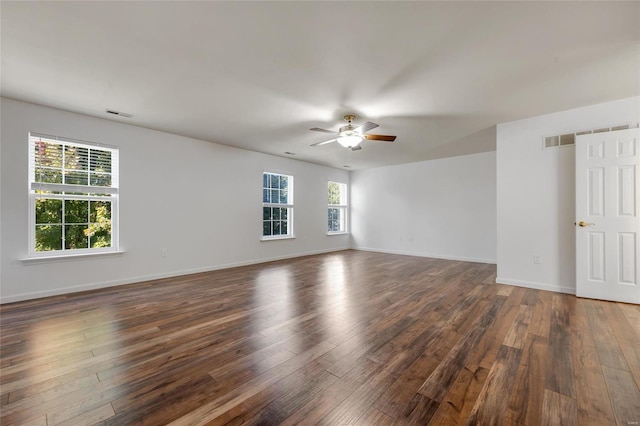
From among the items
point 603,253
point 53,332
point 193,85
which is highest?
point 193,85

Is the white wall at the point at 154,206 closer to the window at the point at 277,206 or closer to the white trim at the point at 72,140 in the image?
the white trim at the point at 72,140

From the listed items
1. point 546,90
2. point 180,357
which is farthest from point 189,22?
point 546,90

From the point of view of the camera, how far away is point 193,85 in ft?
9.27

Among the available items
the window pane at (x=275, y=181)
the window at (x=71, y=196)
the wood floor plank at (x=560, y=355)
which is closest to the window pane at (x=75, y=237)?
the window at (x=71, y=196)

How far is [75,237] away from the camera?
371 cm

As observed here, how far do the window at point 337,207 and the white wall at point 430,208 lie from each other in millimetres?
293

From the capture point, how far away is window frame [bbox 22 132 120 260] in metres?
3.36

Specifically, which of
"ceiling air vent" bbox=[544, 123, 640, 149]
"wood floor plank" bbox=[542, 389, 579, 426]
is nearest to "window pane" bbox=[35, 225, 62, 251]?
"wood floor plank" bbox=[542, 389, 579, 426]

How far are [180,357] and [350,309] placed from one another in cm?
174

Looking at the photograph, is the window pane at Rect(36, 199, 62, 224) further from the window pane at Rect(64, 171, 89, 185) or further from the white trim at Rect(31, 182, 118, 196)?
the window pane at Rect(64, 171, 89, 185)

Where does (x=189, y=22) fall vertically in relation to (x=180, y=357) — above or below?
above

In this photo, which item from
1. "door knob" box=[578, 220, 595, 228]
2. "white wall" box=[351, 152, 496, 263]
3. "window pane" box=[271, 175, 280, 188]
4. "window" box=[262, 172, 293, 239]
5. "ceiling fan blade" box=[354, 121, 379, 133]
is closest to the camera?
"ceiling fan blade" box=[354, 121, 379, 133]

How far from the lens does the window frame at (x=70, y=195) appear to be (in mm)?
3357

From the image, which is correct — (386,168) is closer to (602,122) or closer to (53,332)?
(602,122)
